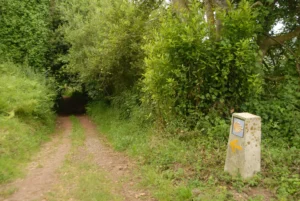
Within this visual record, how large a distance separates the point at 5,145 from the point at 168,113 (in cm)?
444

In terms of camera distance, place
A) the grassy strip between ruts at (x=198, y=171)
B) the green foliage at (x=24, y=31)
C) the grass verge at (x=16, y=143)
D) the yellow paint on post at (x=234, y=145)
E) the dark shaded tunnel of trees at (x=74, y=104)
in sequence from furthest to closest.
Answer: the dark shaded tunnel of trees at (x=74, y=104), the green foliage at (x=24, y=31), the grass verge at (x=16, y=143), the yellow paint on post at (x=234, y=145), the grassy strip between ruts at (x=198, y=171)

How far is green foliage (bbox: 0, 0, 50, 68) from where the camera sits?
15.5 meters

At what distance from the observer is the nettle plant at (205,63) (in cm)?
706

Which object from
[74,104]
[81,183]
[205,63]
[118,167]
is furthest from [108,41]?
[74,104]

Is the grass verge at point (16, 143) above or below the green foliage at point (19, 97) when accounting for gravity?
below

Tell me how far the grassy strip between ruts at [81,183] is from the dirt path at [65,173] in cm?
2

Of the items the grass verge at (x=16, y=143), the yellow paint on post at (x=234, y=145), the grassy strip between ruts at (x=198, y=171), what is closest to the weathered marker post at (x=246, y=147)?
the yellow paint on post at (x=234, y=145)

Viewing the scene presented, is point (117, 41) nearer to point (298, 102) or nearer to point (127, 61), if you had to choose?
point (127, 61)

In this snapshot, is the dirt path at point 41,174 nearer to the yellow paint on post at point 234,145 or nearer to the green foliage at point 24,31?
the yellow paint on post at point 234,145

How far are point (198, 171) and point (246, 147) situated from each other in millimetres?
1057

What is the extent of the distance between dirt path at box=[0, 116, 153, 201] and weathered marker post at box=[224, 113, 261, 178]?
1698 mm

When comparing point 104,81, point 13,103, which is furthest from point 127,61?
point 13,103

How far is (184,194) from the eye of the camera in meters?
4.66

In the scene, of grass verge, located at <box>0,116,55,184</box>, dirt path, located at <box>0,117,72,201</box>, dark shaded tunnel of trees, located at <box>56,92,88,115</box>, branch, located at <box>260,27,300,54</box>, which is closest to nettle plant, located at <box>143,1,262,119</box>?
branch, located at <box>260,27,300,54</box>
